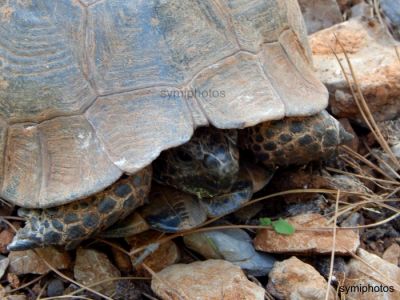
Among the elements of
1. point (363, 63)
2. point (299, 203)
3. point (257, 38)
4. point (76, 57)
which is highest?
point (76, 57)

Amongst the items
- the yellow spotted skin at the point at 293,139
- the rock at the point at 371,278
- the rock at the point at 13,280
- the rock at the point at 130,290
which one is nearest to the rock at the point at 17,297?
the rock at the point at 13,280

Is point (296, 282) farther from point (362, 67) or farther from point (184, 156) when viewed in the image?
point (362, 67)

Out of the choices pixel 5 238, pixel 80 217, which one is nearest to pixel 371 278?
pixel 80 217

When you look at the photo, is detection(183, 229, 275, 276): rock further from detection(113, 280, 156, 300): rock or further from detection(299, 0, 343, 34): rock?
detection(299, 0, 343, 34): rock

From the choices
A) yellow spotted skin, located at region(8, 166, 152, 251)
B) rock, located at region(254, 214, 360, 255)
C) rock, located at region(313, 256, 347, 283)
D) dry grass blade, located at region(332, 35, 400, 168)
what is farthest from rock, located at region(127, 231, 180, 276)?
dry grass blade, located at region(332, 35, 400, 168)

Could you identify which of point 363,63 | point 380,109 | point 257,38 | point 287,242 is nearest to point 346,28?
point 363,63

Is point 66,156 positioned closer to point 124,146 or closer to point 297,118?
point 124,146

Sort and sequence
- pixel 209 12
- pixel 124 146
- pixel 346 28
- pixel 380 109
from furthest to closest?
pixel 346 28
pixel 380 109
pixel 209 12
pixel 124 146
